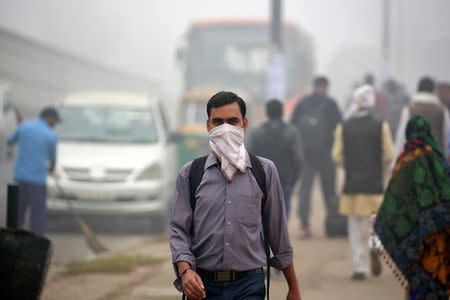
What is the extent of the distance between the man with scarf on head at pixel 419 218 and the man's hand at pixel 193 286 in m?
2.62

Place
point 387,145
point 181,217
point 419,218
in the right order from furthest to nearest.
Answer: point 387,145 → point 419,218 → point 181,217

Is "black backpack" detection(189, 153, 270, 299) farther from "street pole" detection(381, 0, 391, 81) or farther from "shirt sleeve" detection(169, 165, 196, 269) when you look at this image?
"street pole" detection(381, 0, 391, 81)

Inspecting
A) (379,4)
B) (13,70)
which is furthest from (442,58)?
(13,70)

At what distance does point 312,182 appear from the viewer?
42.0 ft

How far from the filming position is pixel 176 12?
7631 centimetres

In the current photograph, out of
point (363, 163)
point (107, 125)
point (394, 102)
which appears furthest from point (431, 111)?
point (394, 102)

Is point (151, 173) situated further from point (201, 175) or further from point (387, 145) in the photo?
point (201, 175)

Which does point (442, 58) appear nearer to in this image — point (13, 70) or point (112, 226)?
point (13, 70)

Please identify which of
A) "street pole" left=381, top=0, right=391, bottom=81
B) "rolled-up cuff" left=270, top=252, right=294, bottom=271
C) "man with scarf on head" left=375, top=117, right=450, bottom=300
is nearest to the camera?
"rolled-up cuff" left=270, top=252, right=294, bottom=271

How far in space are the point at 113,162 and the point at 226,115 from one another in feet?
29.8

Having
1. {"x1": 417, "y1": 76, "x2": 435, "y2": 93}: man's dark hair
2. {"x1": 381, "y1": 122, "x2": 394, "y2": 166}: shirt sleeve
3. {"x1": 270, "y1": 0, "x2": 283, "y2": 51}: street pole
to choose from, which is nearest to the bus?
{"x1": 270, "y1": 0, "x2": 283, "y2": 51}: street pole

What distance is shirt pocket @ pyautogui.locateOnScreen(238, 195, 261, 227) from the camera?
432cm

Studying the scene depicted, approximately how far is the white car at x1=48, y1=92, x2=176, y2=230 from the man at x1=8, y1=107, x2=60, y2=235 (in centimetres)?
139

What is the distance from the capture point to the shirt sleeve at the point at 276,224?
444cm
